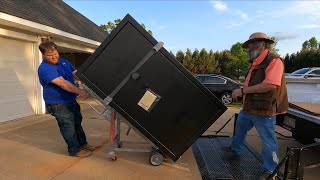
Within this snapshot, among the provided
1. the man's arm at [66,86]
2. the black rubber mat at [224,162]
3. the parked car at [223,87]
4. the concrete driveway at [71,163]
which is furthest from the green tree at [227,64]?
the man's arm at [66,86]

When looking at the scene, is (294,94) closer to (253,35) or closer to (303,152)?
(253,35)

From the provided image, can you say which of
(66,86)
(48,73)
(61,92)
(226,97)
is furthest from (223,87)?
(48,73)

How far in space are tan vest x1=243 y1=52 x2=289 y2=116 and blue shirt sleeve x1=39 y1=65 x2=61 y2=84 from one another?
280 centimetres

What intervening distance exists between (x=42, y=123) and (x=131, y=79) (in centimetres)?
434

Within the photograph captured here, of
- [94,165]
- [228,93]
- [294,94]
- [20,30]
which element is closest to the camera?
[94,165]

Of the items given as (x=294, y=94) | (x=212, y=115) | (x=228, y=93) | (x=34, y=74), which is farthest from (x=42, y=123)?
(x=228, y=93)

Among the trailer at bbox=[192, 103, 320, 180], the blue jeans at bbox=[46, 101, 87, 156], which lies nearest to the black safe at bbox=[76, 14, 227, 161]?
the trailer at bbox=[192, 103, 320, 180]

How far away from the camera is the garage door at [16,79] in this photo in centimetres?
729

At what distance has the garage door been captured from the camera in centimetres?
729

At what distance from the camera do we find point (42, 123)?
23.5ft

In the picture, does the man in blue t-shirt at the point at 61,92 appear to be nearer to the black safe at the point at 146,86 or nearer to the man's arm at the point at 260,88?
the black safe at the point at 146,86

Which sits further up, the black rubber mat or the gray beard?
the gray beard

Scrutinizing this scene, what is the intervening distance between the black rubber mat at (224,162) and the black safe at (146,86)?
2.03ft

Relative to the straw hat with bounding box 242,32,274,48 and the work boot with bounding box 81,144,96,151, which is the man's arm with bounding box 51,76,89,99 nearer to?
the work boot with bounding box 81,144,96,151
